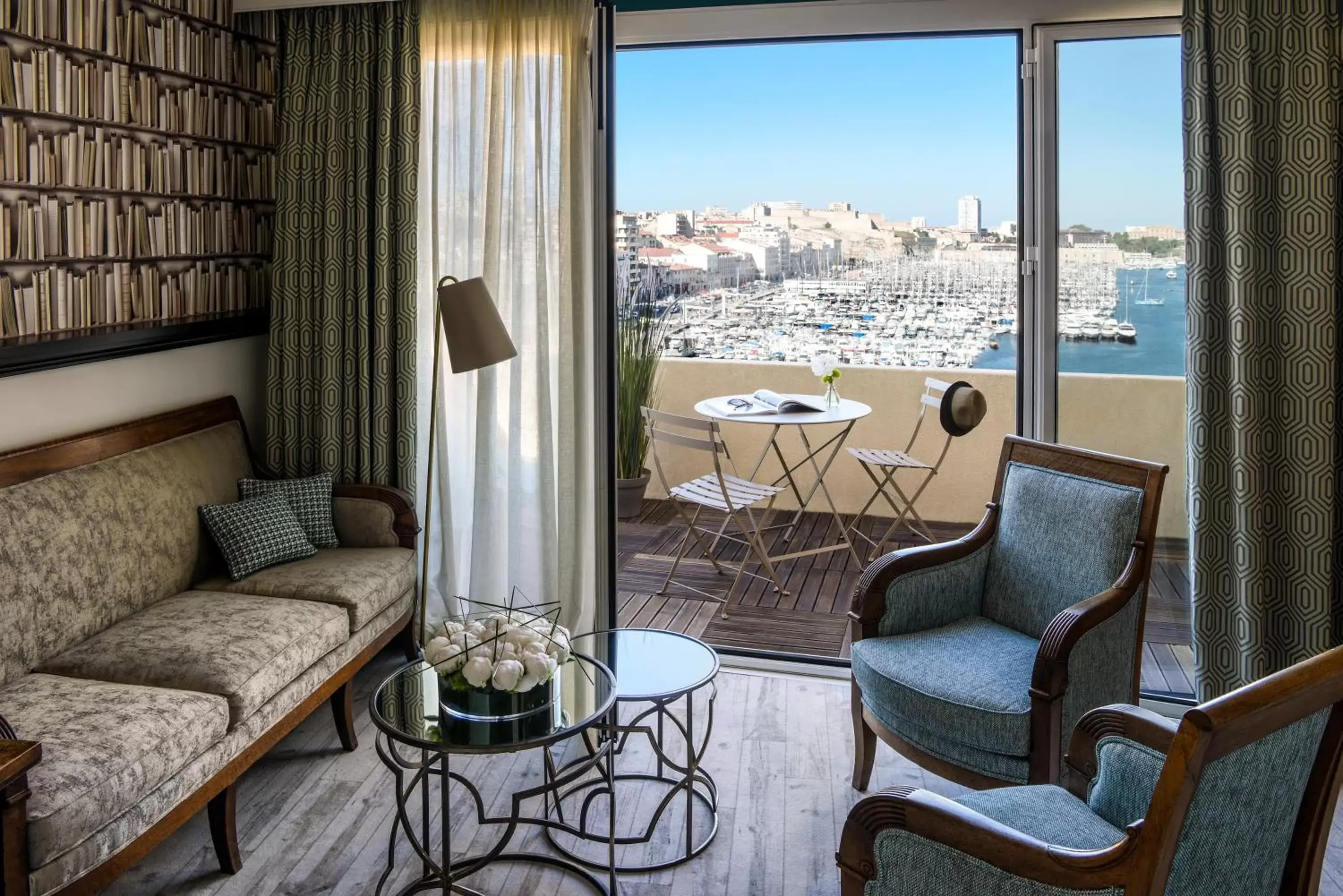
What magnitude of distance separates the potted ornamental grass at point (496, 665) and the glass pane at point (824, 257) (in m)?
3.08

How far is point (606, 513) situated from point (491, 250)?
1004 millimetres

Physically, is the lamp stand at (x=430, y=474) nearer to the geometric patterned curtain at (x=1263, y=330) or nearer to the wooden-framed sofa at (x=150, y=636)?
the wooden-framed sofa at (x=150, y=636)

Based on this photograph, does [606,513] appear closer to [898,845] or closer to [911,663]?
[911,663]

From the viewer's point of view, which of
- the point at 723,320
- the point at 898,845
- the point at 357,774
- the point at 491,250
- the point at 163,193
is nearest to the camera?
the point at 898,845

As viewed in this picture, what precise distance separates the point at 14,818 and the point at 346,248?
242 cm

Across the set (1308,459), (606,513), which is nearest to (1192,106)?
(1308,459)

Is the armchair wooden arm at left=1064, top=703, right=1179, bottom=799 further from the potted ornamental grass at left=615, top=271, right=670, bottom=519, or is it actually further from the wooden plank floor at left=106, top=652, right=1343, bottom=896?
the potted ornamental grass at left=615, top=271, right=670, bottom=519

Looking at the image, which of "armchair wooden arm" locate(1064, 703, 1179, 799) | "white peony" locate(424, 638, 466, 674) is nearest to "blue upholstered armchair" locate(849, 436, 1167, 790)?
"armchair wooden arm" locate(1064, 703, 1179, 799)

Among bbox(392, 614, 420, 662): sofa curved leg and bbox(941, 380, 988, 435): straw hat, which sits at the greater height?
bbox(941, 380, 988, 435): straw hat

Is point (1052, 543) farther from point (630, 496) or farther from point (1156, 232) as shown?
point (630, 496)

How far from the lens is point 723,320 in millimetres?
6395

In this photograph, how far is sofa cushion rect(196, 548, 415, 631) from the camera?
10.6ft

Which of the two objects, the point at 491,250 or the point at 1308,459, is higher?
the point at 491,250

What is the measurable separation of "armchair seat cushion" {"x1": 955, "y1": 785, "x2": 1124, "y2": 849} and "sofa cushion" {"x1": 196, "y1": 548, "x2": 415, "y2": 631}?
6.58ft
